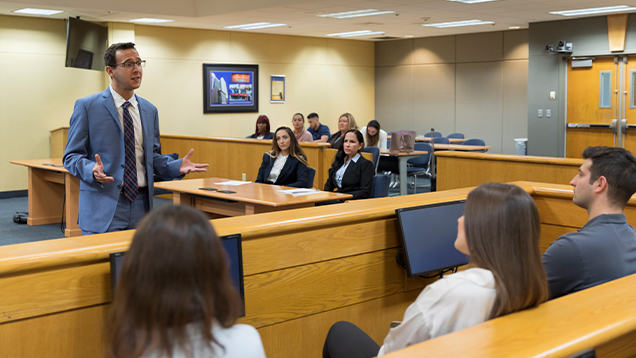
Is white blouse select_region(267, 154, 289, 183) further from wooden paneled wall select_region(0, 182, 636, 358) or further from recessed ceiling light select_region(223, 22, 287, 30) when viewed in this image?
recessed ceiling light select_region(223, 22, 287, 30)

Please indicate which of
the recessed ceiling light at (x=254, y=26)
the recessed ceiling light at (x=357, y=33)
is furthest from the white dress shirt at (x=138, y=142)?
the recessed ceiling light at (x=357, y=33)

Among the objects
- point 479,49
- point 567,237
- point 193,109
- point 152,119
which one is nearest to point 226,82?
point 193,109

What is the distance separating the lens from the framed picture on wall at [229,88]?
11.4m

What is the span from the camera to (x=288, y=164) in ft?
19.4

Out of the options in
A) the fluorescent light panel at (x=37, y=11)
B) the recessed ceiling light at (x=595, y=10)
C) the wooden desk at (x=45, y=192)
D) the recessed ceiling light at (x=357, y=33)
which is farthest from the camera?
the recessed ceiling light at (x=357, y=33)

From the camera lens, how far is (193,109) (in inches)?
444

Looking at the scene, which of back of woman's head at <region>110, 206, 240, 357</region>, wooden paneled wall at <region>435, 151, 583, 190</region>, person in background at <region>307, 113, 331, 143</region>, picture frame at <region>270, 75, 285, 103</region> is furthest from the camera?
picture frame at <region>270, 75, 285, 103</region>

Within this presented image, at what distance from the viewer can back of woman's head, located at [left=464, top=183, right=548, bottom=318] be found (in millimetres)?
1608

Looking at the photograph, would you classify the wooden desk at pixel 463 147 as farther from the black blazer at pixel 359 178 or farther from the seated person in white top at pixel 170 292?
the seated person in white top at pixel 170 292

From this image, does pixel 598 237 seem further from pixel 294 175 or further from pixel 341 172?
pixel 294 175

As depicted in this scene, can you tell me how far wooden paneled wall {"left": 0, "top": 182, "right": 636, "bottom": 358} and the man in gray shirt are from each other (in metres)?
0.69

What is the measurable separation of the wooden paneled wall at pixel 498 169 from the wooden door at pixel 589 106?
5.50 m

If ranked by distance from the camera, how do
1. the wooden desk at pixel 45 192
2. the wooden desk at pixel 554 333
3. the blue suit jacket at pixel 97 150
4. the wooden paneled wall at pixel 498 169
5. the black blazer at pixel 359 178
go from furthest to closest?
the wooden desk at pixel 45 192, the black blazer at pixel 359 178, the wooden paneled wall at pixel 498 169, the blue suit jacket at pixel 97 150, the wooden desk at pixel 554 333

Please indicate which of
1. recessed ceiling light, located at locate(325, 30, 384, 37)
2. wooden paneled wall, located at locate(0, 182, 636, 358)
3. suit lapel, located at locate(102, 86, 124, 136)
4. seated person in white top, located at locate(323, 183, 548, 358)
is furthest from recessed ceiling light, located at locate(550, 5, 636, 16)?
seated person in white top, located at locate(323, 183, 548, 358)
